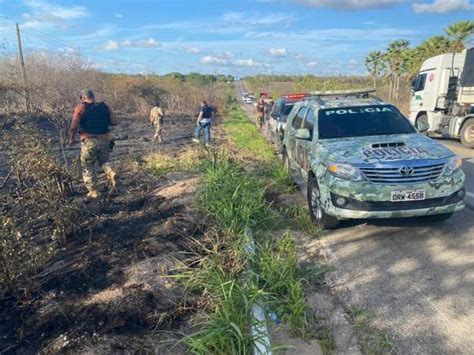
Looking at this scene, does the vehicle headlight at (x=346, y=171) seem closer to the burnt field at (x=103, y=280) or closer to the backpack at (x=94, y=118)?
the burnt field at (x=103, y=280)

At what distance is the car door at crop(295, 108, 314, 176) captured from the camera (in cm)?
649

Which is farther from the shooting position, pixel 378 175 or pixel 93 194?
pixel 93 194

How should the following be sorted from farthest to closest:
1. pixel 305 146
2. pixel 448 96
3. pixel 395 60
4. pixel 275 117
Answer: pixel 395 60
pixel 448 96
pixel 275 117
pixel 305 146

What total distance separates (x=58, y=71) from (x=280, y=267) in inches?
1212

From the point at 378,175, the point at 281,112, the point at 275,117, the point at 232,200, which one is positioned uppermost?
the point at 378,175

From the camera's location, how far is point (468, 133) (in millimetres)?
13453

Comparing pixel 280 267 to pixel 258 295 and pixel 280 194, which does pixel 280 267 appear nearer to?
pixel 258 295

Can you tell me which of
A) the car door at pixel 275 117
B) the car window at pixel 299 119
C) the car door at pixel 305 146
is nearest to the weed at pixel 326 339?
the car door at pixel 305 146

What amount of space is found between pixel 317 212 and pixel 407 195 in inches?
51.0

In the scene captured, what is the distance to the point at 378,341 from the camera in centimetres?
325

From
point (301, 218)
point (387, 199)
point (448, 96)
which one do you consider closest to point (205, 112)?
point (448, 96)

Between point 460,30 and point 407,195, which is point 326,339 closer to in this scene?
point 407,195

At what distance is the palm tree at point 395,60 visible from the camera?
4403cm

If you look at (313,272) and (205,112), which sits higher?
(205,112)
